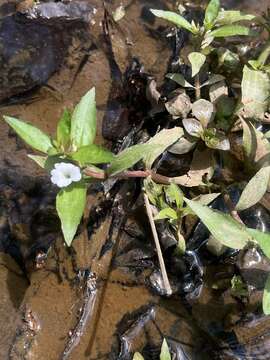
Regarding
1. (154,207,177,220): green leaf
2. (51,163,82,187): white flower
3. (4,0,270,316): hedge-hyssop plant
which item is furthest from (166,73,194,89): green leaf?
(51,163,82,187): white flower

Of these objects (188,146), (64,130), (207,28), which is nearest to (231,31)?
(207,28)

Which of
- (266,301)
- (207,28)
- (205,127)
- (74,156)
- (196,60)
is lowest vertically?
(266,301)

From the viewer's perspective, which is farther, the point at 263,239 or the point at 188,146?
the point at 188,146

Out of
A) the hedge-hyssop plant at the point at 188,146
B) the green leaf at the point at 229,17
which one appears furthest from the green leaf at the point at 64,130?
the green leaf at the point at 229,17

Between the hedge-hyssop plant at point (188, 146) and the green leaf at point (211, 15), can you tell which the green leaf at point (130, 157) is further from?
the green leaf at point (211, 15)

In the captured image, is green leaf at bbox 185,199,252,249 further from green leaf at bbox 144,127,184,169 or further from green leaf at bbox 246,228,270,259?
green leaf at bbox 144,127,184,169

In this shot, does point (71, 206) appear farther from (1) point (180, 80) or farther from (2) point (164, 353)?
(1) point (180, 80)

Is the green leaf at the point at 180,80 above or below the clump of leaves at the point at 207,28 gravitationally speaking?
below
